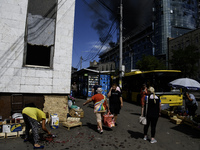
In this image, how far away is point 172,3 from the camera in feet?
209

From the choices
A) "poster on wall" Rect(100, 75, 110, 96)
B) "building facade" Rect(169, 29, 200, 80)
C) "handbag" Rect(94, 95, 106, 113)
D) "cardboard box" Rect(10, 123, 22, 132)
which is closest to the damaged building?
"cardboard box" Rect(10, 123, 22, 132)

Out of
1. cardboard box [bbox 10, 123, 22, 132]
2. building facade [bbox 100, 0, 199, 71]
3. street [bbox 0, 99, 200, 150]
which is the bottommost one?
street [bbox 0, 99, 200, 150]

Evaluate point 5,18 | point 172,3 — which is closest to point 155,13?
point 172,3

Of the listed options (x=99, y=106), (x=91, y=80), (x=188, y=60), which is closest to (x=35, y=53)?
(x=99, y=106)

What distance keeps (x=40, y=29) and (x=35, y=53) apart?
1268mm

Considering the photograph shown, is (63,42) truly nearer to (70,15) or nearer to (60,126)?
(70,15)

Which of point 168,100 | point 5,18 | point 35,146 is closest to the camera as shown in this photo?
point 35,146

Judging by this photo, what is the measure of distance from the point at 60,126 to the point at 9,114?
7.47ft

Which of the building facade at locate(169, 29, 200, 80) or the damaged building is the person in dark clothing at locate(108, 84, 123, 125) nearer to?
the damaged building

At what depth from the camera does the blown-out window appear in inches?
283

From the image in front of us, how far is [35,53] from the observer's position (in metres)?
7.83

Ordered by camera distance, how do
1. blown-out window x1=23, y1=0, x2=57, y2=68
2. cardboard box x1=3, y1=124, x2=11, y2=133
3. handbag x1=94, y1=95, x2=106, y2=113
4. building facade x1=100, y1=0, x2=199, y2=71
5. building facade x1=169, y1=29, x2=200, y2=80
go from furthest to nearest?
building facade x1=100, y1=0, x2=199, y2=71 → building facade x1=169, y1=29, x2=200, y2=80 → blown-out window x1=23, y1=0, x2=57, y2=68 → handbag x1=94, y1=95, x2=106, y2=113 → cardboard box x1=3, y1=124, x2=11, y2=133

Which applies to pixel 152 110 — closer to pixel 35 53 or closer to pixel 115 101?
pixel 115 101

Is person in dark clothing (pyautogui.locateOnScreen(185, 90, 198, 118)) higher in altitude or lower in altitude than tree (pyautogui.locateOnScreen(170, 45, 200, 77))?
lower
